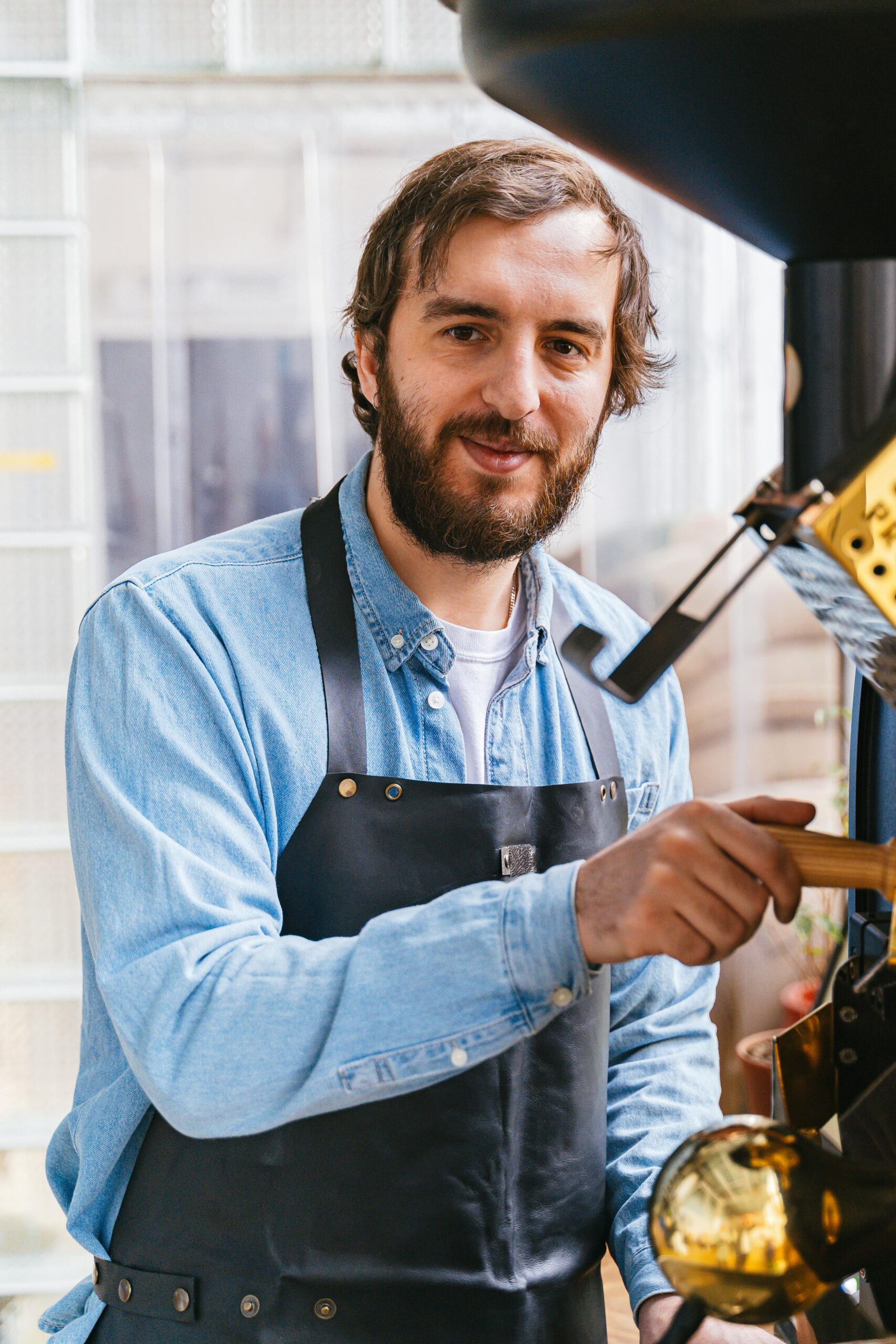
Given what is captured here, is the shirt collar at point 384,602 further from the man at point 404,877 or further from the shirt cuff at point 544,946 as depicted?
the shirt cuff at point 544,946

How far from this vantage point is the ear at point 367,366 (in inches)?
55.8

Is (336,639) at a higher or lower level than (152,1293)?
higher

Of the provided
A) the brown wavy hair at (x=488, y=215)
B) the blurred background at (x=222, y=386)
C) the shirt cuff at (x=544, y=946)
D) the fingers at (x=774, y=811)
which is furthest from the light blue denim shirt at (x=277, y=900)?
the blurred background at (x=222, y=386)

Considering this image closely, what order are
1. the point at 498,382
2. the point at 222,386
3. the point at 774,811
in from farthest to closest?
the point at 222,386, the point at 498,382, the point at 774,811

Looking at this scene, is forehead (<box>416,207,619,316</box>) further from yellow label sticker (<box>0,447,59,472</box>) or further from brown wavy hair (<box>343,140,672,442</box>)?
yellow label sticker (<box>0,447,59,472</box>)

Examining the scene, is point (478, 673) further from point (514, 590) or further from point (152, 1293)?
point (152, 1293)

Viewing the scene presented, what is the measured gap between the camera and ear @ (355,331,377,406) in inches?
55.8

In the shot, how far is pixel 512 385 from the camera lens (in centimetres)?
110

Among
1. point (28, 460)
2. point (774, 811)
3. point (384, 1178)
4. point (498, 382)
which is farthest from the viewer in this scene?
point (28, 460)

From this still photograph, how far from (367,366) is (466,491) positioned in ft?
1.14

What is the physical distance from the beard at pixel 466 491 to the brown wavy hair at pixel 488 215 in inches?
5.6

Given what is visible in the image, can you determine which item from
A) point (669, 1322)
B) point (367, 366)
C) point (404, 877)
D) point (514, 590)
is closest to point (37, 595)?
point (367, 366)

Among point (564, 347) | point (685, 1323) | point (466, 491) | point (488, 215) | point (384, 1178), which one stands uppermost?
point (488, 215)

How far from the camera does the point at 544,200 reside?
116 centimetres
